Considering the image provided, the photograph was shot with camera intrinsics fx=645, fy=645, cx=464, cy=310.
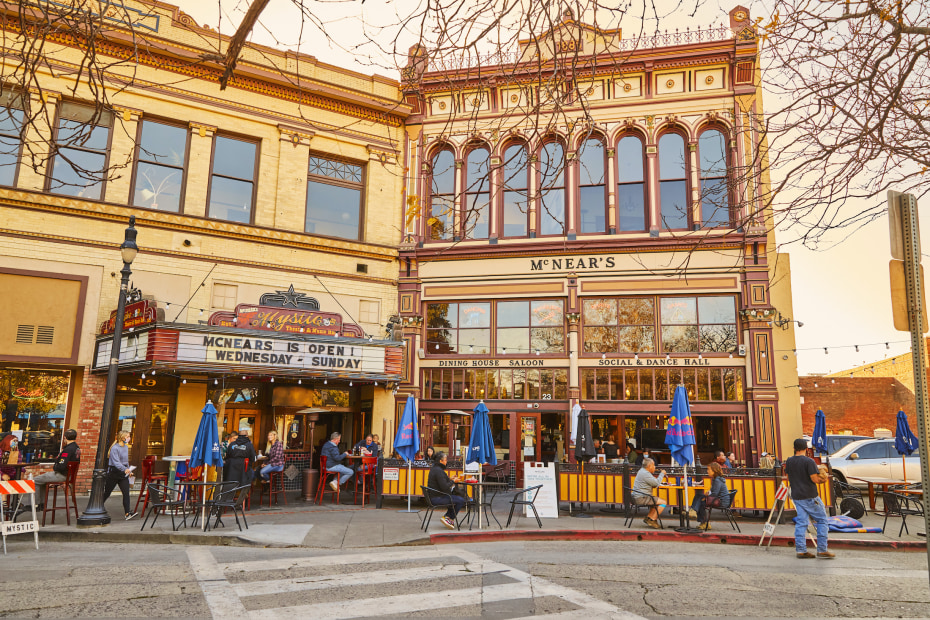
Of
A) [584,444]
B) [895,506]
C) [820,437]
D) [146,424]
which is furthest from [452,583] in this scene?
[820,437]

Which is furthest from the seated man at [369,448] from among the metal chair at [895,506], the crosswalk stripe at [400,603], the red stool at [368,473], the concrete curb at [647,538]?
the metal chair at [895,506]

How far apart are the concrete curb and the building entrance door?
10858 millimetres

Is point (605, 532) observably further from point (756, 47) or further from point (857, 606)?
point (756, 47)

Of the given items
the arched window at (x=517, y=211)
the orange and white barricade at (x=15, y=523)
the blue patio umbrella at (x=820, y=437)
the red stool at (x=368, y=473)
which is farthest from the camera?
the arched window at (x=517, y=211)

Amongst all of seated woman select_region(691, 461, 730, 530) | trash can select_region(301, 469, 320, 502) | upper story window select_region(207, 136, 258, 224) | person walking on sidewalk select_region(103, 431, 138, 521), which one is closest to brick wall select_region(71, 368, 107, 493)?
person walking on sidewalk select_region(103, 431, 138, 521)

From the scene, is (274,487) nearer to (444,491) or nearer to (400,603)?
(444,491)

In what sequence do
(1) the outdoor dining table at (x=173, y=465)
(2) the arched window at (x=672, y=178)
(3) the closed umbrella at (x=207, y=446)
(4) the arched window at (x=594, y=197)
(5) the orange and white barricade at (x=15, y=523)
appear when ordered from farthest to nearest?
(4) the arched window at (x=594, y=197), (2) the arched window at (x=672, y=178), (1) the outdoor dining table at (x=173, y=465), (3) the closed umbrella at (x=207, y=446), (5) the orange and white barricade at (x=15, y=523)

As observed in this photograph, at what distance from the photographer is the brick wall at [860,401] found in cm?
3931

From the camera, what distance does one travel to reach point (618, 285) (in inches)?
838

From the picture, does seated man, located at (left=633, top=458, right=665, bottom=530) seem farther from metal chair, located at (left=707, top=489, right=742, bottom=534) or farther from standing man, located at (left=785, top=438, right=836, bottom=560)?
standing man, located at (left=785, top=438, right=836, bottom=560)

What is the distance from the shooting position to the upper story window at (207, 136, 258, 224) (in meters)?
20.6

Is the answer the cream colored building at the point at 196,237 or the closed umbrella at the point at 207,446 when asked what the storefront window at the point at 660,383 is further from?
the closed umbrella at the point at 207,446

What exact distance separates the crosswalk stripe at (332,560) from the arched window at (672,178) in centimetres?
1521

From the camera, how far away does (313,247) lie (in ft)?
69.8
